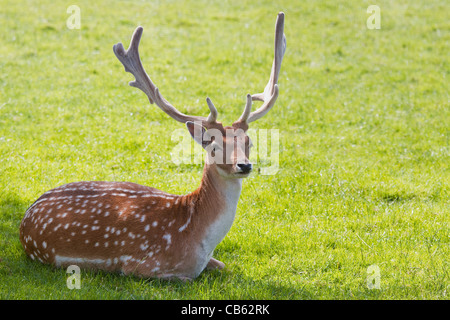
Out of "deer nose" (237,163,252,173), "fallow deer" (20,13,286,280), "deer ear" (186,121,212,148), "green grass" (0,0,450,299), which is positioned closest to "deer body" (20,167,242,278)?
"fallow deer" (20,13,286,280)

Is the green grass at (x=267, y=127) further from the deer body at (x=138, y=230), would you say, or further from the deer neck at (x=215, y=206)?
the deer neck at (x=215, y=206)

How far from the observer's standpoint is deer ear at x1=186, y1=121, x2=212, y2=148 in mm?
5430

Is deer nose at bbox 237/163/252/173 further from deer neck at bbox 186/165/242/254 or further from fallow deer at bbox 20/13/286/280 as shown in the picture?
deer neck at bbox 186/165/242/254

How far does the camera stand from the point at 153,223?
221 inches

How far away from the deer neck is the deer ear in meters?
0.23

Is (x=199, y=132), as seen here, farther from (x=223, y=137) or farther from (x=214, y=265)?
(x=214, y=265)

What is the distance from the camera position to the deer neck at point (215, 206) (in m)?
5.41

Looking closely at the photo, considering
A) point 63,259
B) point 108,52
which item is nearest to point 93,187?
Result: point 63,259

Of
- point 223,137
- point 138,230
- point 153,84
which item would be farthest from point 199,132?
point 138,230

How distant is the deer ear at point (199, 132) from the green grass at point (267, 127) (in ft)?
4.17

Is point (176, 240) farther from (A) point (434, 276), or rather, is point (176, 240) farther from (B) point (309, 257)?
(A) point (434, 276)

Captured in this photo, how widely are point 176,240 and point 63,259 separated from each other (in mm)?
1062

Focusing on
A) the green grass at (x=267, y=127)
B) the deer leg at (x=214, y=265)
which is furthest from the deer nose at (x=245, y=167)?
the deer leg at (x=214, y=265)

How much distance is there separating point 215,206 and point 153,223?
0.61 metres
